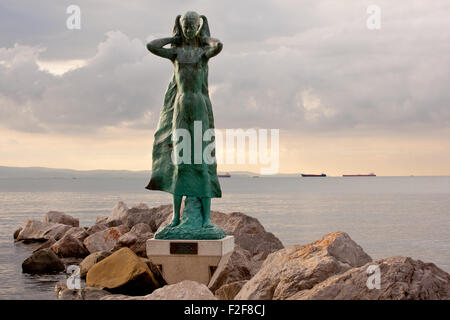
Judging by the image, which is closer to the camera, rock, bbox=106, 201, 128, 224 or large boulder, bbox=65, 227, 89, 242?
large boulder, bbox=65, 227, 89, 242

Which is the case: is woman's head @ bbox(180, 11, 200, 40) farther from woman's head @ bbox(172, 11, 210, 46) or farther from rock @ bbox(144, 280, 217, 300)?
rock @ bbox(144, 280, 217, 300)

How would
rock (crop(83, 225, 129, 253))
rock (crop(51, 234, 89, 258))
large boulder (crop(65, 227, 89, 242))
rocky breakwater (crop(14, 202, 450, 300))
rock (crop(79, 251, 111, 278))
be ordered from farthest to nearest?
large boulder (crop(65, 227, 89, 242)) → rock (crop(51, 234, 89, 258)) → rock (crop(83, 225, 129, 253)) → rock (crop(79, 251, 111, 278)) → rocky breakwater (crop(14, 202, 450, 300))

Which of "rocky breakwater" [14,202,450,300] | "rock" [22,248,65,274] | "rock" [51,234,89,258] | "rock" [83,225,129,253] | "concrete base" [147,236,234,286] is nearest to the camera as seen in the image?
"rocky breakwater" [14,202,450,300]

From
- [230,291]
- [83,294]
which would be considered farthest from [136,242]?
[230,291]

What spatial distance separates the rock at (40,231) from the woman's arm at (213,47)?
11653 millimetres

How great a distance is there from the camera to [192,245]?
10008 millimetres

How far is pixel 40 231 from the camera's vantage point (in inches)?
848

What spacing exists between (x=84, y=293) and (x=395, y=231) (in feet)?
83.3

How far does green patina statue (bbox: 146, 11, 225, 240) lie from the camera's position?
1027 cm

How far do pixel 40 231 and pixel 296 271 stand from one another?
15.5 metres

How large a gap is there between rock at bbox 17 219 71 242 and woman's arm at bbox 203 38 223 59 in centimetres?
1165

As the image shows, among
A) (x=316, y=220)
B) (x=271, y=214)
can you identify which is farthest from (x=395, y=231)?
(x=271, y=214)

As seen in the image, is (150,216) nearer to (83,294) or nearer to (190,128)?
(83,294)

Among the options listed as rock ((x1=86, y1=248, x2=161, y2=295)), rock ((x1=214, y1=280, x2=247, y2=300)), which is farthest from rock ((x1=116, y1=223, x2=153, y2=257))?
rock ((x1=214, y1=280, x2=247, y2=300))
